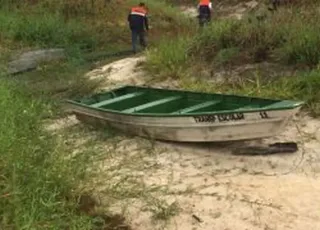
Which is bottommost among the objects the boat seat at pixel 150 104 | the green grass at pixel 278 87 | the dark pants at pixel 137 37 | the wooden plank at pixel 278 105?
the dark pants at pixel 137 37

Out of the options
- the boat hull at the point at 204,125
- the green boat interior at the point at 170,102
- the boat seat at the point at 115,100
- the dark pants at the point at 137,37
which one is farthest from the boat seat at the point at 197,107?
the dark pants at the point at 137,37

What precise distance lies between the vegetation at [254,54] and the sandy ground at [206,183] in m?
0.77

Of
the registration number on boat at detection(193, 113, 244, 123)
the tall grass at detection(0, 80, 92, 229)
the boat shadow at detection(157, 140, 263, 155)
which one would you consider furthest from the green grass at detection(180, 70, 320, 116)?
the tall grass at detection(0, 80, 92, 229)

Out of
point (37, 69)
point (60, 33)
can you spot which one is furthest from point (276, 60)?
point (60, 33)

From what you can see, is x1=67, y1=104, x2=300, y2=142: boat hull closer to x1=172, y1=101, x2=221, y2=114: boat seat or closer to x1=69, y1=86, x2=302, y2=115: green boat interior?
x1=69, y1=86, x2=302, y2=115: green boat interior

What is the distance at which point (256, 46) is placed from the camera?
10.1 meters

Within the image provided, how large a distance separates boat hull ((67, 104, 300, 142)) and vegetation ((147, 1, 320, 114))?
55.0 inches

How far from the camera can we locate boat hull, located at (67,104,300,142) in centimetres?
701

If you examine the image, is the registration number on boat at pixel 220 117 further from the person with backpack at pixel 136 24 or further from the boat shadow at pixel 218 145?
the person with backpack at pixel 136 24

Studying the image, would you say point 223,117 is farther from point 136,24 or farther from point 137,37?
point 137,37

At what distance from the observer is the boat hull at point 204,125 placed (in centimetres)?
701

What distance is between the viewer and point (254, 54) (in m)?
10.0

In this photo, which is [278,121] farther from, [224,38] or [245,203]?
[224,38]

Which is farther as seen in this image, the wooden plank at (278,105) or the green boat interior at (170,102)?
the green boat interior at (170,102)
